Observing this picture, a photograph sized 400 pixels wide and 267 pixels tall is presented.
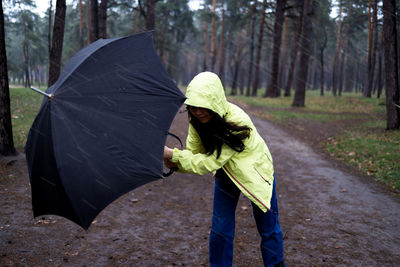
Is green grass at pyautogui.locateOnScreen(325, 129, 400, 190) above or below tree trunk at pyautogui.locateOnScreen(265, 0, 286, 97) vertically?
below

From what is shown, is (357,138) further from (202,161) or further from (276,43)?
(276,43)

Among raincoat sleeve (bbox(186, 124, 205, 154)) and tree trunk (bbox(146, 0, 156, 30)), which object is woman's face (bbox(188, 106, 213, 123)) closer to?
raincoat sleeve (bbox(186, 124, 205, 154))

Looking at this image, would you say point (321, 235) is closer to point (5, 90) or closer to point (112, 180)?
point (112, 180)

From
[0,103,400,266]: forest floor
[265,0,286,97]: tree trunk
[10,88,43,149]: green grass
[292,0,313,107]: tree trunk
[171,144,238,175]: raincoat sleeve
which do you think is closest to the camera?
[171,144,238,175]: raincoat sleeve

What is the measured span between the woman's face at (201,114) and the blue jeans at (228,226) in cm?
61

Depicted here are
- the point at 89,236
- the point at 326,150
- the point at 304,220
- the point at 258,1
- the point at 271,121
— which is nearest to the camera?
the point at 89,236

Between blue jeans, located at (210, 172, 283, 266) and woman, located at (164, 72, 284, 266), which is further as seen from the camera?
blue jeans, located at (210, 172, 283, 266)

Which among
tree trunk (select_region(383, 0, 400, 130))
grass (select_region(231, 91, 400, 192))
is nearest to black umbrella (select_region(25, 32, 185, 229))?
grass (select_region(231, 91, 400, 192))

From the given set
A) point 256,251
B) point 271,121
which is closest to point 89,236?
point 256,251

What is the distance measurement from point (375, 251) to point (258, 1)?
2618 cm

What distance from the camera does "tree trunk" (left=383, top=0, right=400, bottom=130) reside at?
10750 millimetres

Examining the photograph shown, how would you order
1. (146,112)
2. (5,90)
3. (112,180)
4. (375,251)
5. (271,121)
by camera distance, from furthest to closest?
(271,121), (5,90), (375,251), (146,112), (112,180)

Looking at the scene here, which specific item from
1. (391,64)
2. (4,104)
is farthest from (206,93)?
(391,64)

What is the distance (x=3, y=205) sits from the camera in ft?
16.8
